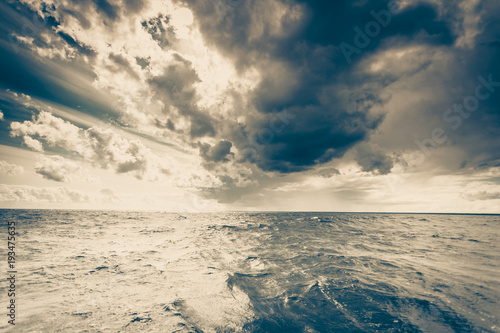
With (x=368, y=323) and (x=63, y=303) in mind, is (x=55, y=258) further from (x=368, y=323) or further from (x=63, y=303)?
(x=368, y=323)

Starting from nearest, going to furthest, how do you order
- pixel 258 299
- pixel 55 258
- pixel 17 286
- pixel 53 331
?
1. pixel 53 331
2. pixel 258 299
3. pixel 17 286
4. pixel 55 258

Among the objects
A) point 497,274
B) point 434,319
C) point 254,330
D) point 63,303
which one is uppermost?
point 63,303

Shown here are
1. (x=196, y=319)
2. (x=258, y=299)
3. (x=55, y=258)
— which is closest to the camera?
(x=196, y=319)

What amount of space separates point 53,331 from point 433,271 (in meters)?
18.8

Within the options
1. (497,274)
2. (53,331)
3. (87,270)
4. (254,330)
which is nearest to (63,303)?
(53,331)

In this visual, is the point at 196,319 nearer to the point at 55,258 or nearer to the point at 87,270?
the point at 87,270

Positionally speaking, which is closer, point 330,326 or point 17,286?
point 330,326

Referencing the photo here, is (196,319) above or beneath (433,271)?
above

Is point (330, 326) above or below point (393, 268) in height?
above

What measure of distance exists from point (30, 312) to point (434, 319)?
1476 centimetres

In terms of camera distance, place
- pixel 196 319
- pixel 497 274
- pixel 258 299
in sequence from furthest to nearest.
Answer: pixel 497 274
pixel 258 299
pixel 196 319

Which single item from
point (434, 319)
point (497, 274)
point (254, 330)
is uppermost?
Result: point (254, 330)

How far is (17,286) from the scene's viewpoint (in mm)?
9430

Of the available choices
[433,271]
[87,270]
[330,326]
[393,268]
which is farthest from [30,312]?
[433,271]
